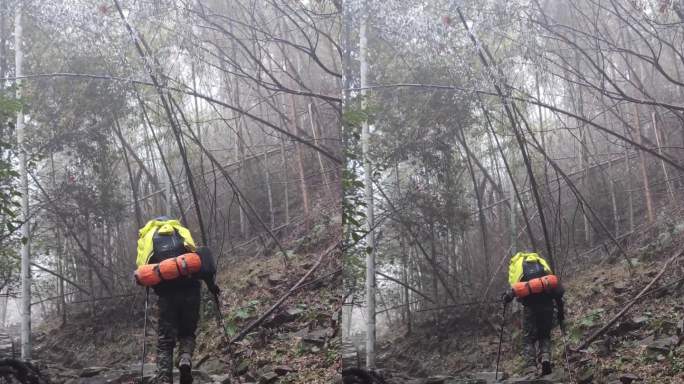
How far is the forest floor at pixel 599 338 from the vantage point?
2227 mm

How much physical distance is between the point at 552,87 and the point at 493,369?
5.69 feet

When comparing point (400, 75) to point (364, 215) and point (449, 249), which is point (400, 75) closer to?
point (364, 215)

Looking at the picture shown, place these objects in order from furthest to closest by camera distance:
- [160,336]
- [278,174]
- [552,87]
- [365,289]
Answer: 1. [552,87]
2. [278,174]
3. [365,289]
4. [160,336]

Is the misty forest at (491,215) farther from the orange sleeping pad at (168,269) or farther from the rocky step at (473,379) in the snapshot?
the orange sleeping pad at (168,269)

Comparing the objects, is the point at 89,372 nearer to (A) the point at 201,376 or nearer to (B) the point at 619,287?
(A) the point at 201,376

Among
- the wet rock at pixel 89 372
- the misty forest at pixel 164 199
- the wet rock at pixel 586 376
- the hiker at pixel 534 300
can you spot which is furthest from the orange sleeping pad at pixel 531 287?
the wet rock at pixel 89 372

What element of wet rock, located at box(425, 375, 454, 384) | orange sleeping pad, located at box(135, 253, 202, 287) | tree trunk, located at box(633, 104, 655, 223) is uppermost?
tree trunk, located at box(633, 104, 655, 223)

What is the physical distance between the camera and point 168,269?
7.15ft

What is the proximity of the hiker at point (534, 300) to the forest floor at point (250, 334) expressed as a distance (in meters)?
0.82

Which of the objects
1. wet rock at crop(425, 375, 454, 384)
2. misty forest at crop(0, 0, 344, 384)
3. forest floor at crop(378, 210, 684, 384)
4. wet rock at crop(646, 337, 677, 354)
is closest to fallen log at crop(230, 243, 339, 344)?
misty forest at crop(0, 0, 344, 384)

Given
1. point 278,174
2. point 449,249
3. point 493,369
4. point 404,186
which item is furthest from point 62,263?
point 493,369

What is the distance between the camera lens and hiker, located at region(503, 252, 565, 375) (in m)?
2.32

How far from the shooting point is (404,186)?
235 centimetres

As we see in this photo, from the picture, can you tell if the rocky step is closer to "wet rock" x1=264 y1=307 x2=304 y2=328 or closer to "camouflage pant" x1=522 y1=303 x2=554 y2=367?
"camouflage pant" x1=522 y1=303 x2=554 y2=367
